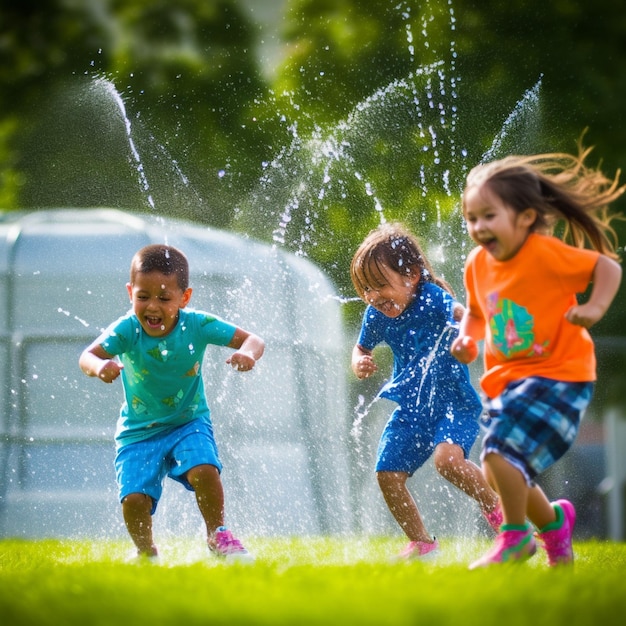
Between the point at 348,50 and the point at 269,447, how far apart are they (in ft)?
13.8

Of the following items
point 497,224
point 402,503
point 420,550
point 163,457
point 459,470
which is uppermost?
point 497,224

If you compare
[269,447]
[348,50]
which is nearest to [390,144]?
[269,447]

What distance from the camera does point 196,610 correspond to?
6.24 ft

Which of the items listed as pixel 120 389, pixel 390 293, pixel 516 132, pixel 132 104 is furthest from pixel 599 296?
pixel 132 104

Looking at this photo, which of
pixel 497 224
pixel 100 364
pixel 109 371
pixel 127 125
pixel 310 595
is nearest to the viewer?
pixel 310 595

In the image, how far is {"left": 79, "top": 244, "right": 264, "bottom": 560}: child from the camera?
11.3 feet

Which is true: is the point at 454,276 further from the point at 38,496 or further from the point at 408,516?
the point at 38,496

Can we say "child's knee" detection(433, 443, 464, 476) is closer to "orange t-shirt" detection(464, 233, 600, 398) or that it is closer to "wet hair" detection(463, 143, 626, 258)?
"orange t-shirt" detection(464, 233, 600, 398)

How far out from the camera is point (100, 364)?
336cm

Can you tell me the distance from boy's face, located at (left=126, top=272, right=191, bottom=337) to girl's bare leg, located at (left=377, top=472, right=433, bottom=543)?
2.93ft

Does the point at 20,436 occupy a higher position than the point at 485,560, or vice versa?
the point at 20,436

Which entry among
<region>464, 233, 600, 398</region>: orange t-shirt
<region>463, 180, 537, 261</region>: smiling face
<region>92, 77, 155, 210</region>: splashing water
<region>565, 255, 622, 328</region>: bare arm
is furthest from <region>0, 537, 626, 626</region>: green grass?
<region>92, 77, 155, 210</region>: splashing water

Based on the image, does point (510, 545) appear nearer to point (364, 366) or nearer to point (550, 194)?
point (550, 194)

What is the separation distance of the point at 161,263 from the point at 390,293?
79 centimetres
